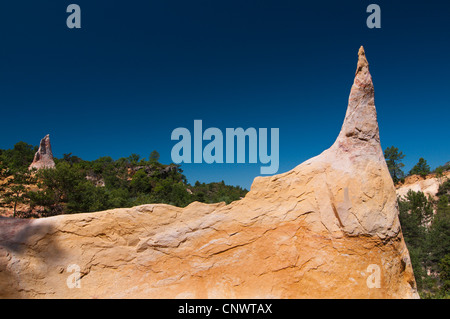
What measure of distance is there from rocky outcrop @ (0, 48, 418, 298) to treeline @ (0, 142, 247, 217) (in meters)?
14.5

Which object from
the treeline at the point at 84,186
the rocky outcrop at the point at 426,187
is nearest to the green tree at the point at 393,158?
the rocky outcrop at the point at 426,187

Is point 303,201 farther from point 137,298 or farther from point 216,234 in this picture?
point 137,298

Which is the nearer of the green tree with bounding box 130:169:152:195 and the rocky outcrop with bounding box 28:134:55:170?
the rocky outcrop with bounding box 28:134:55:170

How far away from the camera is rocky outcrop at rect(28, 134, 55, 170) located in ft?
98.8

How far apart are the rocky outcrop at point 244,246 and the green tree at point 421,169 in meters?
69.9

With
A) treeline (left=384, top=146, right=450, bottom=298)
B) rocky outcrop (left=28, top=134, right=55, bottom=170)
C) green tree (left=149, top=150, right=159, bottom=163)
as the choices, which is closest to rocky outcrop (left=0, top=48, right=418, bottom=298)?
treeline (left=384, top=146, right=450, bottom=298)

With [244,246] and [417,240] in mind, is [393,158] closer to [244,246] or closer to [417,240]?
[417,240]

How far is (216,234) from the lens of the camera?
6.75 m

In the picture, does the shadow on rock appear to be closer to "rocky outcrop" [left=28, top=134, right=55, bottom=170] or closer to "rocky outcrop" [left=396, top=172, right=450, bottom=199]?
"rocky outcrop" [left=28, top=134, right=55, bottom=170]

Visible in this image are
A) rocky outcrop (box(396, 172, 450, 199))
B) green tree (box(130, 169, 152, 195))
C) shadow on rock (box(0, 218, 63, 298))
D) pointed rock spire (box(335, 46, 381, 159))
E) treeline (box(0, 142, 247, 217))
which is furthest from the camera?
rocky outcrop (box(396, 172, 450, 199))

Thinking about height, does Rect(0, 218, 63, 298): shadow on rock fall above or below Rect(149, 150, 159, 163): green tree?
below

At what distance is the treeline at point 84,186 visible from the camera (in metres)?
18.5

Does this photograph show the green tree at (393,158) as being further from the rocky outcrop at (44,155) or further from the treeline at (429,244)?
the rocky outcrop at (44,155)

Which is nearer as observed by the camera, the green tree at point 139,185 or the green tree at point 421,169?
the green tree at point 139,185
